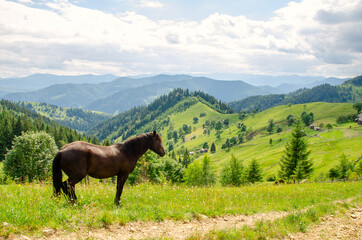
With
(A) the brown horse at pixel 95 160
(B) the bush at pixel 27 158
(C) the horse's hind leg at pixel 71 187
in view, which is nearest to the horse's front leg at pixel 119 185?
(A) the brown horse at pixel 95 160

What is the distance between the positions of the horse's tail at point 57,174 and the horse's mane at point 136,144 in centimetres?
255

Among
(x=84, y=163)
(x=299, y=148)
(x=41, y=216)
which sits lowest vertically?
(x=299, y=148)

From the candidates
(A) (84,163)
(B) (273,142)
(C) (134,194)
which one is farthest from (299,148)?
(B) (273,142)

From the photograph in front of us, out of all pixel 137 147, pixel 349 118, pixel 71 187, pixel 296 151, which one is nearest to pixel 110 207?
pixel 71 187

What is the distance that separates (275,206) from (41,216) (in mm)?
9866

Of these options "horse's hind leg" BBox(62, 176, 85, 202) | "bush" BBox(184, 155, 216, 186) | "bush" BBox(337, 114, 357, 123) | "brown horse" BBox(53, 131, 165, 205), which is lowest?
"bush" BBox(184, 155, 216, 186)

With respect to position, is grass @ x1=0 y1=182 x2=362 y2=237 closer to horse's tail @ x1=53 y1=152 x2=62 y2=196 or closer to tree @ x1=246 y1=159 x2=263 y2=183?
horse's tail @ x1=53 y1=152 x2=62 y2=196

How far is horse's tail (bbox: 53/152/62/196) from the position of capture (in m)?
7.71

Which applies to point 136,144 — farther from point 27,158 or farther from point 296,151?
point 296,151

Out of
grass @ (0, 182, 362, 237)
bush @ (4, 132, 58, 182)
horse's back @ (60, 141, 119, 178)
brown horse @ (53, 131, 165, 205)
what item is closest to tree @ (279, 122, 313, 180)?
grass @ (0, 182, 362, 237)

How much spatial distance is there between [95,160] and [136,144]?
1.98 metres

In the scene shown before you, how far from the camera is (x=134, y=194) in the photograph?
10672 mm

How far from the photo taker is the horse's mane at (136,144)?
31.8 feet

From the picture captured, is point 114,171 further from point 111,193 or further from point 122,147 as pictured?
point 111,193
